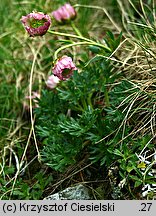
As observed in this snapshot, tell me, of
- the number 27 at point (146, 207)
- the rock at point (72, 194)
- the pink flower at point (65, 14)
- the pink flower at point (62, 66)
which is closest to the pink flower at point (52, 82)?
the pink flower at point (65, 14)

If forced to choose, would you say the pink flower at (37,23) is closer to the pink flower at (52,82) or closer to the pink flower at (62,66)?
the pink flower at (62,66)

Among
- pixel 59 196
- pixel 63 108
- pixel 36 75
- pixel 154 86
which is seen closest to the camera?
pixel 59 196

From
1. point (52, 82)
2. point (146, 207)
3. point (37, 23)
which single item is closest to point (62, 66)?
point (37, 23)

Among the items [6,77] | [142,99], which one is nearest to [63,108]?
[142,99]

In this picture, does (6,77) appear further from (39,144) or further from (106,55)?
(106,55)

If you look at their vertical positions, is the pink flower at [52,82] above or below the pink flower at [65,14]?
below
